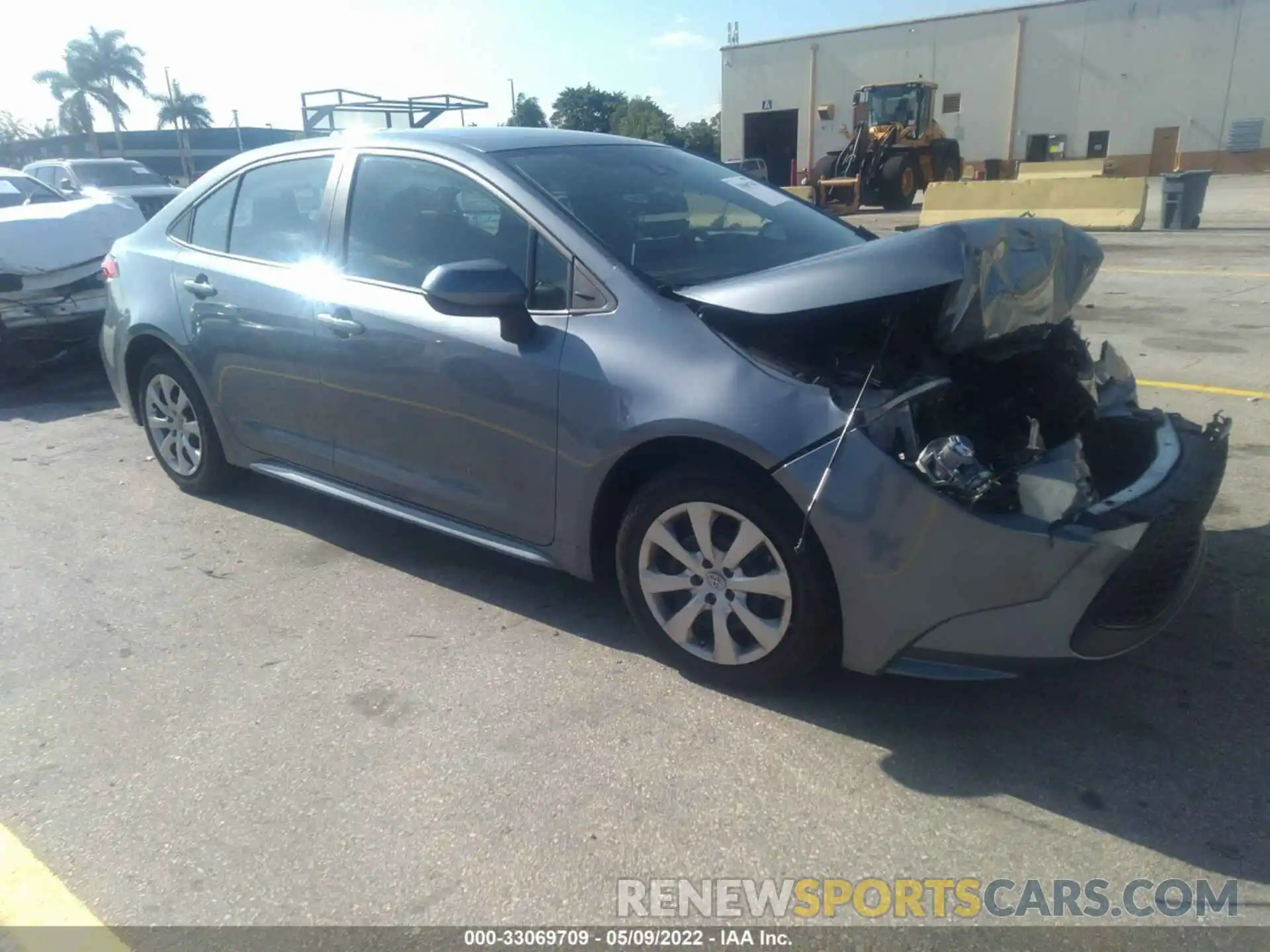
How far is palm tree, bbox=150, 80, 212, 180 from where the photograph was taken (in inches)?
2509

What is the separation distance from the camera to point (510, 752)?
2840 millimetres

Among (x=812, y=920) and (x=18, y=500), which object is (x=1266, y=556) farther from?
(x=18, y=500)

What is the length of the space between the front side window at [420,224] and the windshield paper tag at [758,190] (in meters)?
1.09

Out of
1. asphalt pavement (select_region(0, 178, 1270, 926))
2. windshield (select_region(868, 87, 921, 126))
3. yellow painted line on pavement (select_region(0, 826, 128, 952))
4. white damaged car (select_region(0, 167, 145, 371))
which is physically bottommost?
yellow painted line on pavement (select_region(0, 826, 128, 952))

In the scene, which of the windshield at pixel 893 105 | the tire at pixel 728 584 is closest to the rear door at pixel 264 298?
the tire at pixel 728 584

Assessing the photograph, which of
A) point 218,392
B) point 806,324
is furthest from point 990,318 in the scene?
point 218,392

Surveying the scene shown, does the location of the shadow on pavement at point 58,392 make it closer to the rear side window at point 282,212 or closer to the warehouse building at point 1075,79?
the rear side window at point 282,212

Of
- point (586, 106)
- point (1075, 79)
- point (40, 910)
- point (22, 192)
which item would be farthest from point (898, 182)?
point (586, 106)

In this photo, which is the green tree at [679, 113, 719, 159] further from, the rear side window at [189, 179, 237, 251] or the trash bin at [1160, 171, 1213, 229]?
the rear side window at [189, 179, 237, 251]

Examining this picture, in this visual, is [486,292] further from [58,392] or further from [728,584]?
[58,392]

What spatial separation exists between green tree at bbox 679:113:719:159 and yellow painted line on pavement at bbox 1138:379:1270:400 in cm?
5473

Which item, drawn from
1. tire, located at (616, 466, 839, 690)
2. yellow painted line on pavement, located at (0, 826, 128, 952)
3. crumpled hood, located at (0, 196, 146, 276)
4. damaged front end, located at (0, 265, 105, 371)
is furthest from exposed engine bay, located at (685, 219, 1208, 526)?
crumpled hood, located at (0, 196, 146, 276)

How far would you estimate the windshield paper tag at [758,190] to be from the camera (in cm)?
404

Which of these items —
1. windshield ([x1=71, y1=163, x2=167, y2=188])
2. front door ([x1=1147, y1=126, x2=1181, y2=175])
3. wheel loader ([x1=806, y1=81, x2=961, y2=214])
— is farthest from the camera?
front door ([x1=1147, y1=126, x2=1181, y2=175])
